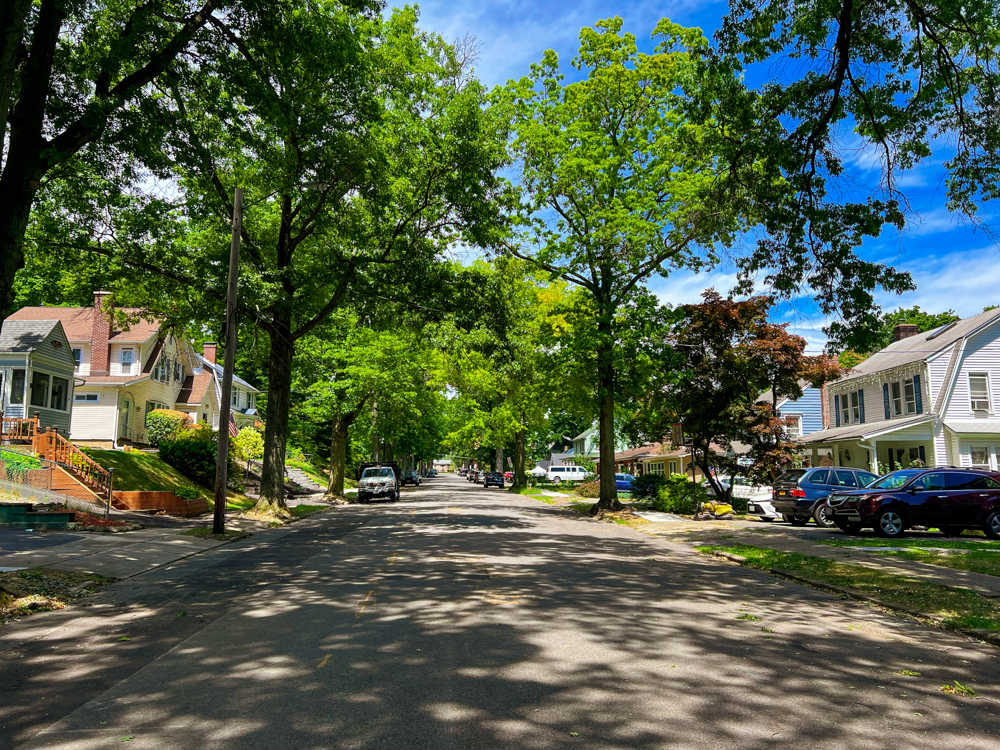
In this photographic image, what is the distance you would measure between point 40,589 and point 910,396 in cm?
3490

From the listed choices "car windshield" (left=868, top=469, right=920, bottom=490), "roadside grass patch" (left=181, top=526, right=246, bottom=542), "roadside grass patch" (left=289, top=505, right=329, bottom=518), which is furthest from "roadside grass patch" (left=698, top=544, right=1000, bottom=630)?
"roadside grass patch" (left=289, top=505, right=329, bottom=518)

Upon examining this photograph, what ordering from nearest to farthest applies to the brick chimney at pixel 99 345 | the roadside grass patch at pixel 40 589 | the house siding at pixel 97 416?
the roadside grass patch at pixel 40 589, the house siding at pixel 97 416, the brick chimney at pixel 99 345

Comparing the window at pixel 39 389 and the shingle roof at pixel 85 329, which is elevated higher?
the shingle roof at pixel 85 329

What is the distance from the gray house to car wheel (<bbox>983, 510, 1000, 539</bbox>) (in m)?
34.0

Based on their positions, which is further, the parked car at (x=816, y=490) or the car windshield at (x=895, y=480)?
the parked car at (x=816, y=490)

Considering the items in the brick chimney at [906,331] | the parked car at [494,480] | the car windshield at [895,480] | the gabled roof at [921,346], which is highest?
the brick chimney at [906,331]

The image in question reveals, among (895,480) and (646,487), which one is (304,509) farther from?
(895,480)

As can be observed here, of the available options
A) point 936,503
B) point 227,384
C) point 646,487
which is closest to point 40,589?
point 227,384

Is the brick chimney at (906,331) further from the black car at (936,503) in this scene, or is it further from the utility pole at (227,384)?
the utility pole at (227,384)

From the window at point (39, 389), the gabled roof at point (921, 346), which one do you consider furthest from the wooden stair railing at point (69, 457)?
Result: the gabled roof at point (921, 346)

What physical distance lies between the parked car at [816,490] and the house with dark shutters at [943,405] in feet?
32.8

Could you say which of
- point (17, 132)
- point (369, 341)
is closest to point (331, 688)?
point (17, 132)

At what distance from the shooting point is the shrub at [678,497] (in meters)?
27.6

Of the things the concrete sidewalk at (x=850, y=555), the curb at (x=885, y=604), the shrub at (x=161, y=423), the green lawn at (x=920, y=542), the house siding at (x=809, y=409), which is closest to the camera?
the curb at (x=885, y=604)
